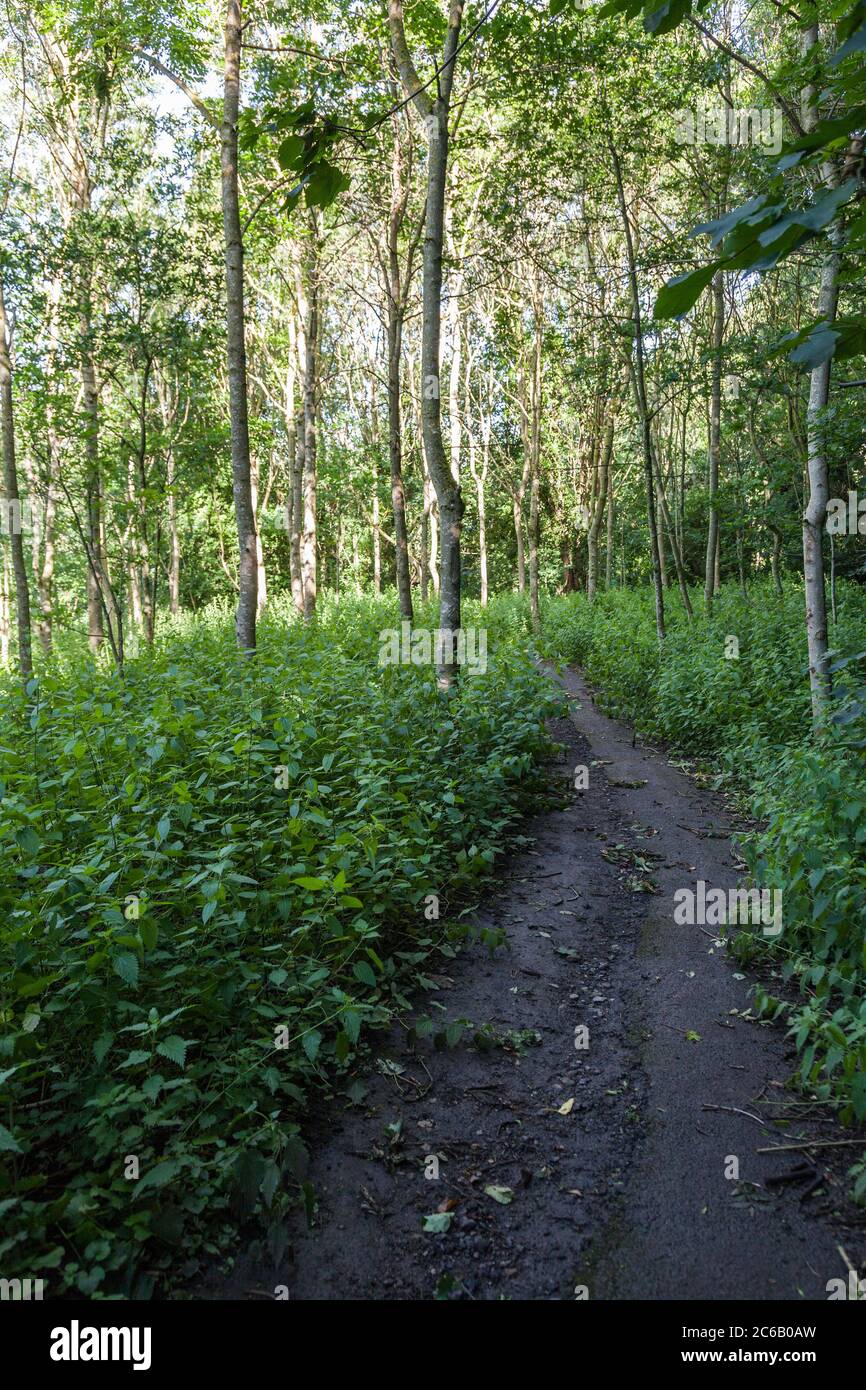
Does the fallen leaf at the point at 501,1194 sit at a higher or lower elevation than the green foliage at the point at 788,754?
lower

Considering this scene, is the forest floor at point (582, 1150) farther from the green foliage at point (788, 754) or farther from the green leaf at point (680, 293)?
the green leaf at point (680, 293)

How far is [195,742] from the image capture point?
6.57 metres

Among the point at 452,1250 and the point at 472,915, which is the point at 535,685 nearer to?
the point at 472,915

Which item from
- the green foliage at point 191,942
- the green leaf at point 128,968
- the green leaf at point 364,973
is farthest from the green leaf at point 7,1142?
the green leaf at point 364,973

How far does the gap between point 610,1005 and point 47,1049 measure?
330cm

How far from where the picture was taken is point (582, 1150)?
3.73 m

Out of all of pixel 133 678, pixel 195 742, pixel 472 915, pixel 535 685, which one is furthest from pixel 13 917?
pixel 535 685

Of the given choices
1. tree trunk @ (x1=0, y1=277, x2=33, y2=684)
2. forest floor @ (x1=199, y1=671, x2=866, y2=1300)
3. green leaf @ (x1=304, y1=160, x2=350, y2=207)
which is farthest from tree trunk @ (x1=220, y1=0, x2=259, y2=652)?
green leaf @ (x1=304, y1=160, x2=350, y2=207)

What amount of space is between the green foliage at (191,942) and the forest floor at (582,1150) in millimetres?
Answer: 302

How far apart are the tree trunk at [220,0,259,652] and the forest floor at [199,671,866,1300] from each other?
654 cm

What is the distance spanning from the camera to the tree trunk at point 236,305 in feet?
34.0

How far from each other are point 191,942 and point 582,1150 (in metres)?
2.17

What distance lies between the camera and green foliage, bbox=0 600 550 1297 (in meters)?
3.02

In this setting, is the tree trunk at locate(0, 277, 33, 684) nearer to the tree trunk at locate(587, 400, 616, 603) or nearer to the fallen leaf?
the fallen leaf
